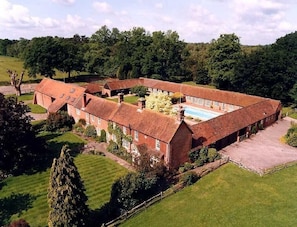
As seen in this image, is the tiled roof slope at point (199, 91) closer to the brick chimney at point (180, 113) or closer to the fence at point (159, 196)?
the fence at point (159, 196)

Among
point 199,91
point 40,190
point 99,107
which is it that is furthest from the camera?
point 199,91

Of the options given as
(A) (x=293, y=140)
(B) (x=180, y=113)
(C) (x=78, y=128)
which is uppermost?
(B) (x=180, y=113)

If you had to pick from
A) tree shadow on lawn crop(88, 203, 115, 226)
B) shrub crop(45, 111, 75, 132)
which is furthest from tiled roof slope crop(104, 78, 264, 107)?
tree shadow on lawn crop(88, 203, 115, 226)

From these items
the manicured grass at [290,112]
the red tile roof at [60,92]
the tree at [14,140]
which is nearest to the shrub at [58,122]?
the red tile roof at [60,92]

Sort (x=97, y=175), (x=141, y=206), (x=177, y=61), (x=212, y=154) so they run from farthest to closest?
(x=177, y=61), (x=212, y=154), (x=97, y=175), (x=141, y=206)

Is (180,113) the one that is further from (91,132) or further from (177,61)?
(177,61)

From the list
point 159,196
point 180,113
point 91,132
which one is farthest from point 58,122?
point 159,196
